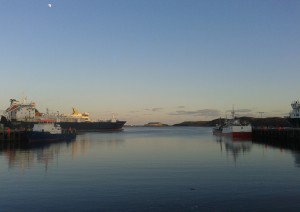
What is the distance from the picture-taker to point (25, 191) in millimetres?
24281

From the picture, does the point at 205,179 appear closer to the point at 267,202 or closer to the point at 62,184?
the point at 267,202

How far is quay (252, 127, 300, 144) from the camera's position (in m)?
87.3

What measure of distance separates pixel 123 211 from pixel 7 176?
1722cm

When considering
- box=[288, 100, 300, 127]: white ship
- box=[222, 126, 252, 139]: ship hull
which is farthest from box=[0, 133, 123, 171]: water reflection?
box=[288, 100, 300, 127]: white ship

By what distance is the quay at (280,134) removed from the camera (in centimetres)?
8731

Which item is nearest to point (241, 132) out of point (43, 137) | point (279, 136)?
point (279, 136)

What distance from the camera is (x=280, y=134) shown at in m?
96.6

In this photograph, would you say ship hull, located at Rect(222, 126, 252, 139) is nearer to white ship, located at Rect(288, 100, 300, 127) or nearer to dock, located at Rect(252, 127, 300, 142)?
dock, located at Rect(252, 127, 300, 142)

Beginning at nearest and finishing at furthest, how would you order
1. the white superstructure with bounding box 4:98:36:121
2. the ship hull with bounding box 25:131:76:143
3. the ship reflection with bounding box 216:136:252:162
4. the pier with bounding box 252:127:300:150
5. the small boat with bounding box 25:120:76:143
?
the ship reflection with bounding box 216:136:252:162
the pier with bounding box 252:127:300:150
the ship hull with bounding box 25:131:76:143
the small boat with bounding box 25:120:76:143
the white superstructure with bounding box 4:98:36:121

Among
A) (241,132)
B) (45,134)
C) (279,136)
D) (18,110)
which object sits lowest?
(279,136)

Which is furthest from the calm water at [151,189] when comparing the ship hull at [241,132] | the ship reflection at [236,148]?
the ship hull at [241,132]

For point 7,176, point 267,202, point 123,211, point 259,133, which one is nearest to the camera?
point 123,211

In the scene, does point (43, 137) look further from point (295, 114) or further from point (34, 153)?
point (295, 114)

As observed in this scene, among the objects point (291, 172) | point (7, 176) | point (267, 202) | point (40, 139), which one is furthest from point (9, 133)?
point (267, 202)
